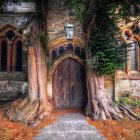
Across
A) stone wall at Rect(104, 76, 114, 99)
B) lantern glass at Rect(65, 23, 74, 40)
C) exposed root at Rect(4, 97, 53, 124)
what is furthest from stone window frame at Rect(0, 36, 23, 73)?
stone wall at Rect(104, 76, 114, 99)

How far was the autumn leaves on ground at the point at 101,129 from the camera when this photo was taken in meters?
7.59

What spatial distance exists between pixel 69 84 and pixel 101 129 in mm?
3056

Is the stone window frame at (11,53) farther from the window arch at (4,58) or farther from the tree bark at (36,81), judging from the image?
the tree bark at (36,81)

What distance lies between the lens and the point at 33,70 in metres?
9.51

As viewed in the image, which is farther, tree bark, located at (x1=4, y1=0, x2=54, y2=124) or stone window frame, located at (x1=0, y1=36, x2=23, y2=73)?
stone window frame, located at (x1=0, y1=36, x2=23, y2=73)

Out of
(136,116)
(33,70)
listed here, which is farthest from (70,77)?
(136,116)

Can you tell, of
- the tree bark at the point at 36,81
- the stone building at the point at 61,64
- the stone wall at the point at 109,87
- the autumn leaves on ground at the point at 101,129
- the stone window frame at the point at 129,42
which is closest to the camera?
the autumn leaves on ground at the point at 101,129

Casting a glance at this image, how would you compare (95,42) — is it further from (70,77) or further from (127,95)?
(127,95)

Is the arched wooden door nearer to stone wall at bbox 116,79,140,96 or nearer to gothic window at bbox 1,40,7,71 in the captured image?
stone wall at bbox 116,79,140,96

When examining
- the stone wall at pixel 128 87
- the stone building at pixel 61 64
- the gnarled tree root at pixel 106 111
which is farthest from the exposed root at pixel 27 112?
the stone wall at pixel 128 87

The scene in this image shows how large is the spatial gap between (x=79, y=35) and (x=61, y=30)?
814mm

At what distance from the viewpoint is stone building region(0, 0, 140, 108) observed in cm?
1036

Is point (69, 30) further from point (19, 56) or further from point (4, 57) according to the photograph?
point (4, 57)

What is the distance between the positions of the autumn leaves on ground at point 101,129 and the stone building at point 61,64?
209 cm
